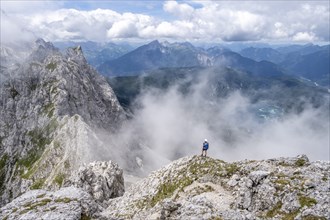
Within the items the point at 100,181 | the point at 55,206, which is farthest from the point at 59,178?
the point at 55,206

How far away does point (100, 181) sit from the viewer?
105125 mm

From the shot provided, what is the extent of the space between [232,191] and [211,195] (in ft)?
16.1

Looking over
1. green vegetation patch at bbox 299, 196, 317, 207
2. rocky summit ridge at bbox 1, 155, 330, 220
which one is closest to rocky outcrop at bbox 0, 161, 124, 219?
rocky summit ridge at bbox 1, 155, 330, 220

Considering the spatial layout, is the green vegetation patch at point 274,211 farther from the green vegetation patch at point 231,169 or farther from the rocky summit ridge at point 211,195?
the green vegetation patch at point 231,169

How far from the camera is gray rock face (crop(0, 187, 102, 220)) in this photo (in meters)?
33.9

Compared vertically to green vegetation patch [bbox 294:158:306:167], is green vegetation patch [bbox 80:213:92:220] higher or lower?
lower

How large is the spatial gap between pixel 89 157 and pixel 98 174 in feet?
253

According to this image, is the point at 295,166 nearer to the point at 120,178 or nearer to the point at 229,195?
the point at 229,195

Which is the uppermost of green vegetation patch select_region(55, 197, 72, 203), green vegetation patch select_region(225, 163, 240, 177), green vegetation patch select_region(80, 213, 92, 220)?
green vegetation patch select_region(225, 163, 240, 177)

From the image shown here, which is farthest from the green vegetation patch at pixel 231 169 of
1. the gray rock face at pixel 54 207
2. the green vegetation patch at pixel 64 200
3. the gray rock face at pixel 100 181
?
the gray rock face at pixel 100 181

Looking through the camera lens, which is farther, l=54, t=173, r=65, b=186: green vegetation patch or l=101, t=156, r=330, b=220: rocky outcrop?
l=54, t=173, r=65, b=186: green vegetation patch

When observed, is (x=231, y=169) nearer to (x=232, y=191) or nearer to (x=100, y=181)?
(x=232, y=191)

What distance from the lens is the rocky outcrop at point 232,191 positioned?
40906 mm

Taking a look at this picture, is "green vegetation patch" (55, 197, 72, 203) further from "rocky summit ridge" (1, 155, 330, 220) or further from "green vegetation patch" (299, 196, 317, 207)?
"green vegetation patch" (299, 196, 317, 207)
